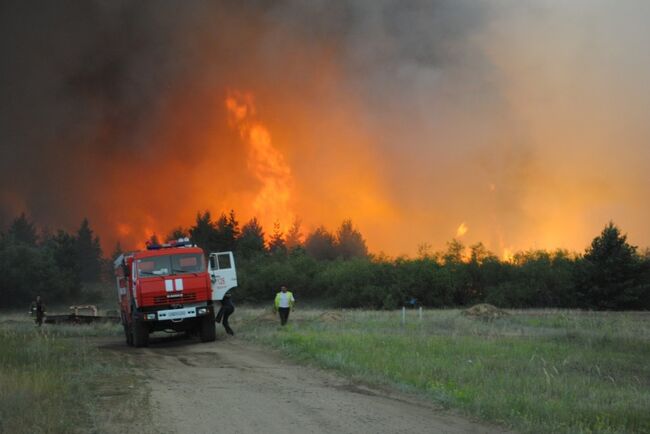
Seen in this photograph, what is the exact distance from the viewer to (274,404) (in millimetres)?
10836

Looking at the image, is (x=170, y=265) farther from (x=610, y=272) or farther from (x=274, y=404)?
(x=610, y=272)

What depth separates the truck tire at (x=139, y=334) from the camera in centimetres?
2261

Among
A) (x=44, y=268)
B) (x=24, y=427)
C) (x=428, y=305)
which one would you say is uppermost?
(x=44, y=268)

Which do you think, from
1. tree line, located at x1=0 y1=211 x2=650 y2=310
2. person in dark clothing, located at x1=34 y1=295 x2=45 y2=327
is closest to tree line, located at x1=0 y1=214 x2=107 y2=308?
tree line, located at x1=0 y1=211 x2=650 y2=310

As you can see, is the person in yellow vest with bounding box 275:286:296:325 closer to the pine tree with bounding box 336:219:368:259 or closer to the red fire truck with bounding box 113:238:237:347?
the red fire truck with bounding box 113:238:237:347

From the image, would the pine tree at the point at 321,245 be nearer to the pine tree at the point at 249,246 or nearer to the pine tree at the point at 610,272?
the pine tree at the point at 249,246

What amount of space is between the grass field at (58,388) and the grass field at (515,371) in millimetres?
5324

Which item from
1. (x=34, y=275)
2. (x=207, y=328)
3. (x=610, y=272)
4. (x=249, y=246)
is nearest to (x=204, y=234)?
(x=249, y=246)

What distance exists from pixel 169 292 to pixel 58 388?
36.2 ft

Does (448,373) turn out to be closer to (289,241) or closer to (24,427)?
(24,427)

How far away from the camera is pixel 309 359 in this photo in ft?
56.1

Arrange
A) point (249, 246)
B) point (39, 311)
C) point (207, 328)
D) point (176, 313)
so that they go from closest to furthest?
point (176, 313) → point (207, 328) → point (39, 311) → point (249, 246)

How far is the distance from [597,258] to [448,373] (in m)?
56.4

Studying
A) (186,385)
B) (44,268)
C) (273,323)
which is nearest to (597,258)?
(273,323)
